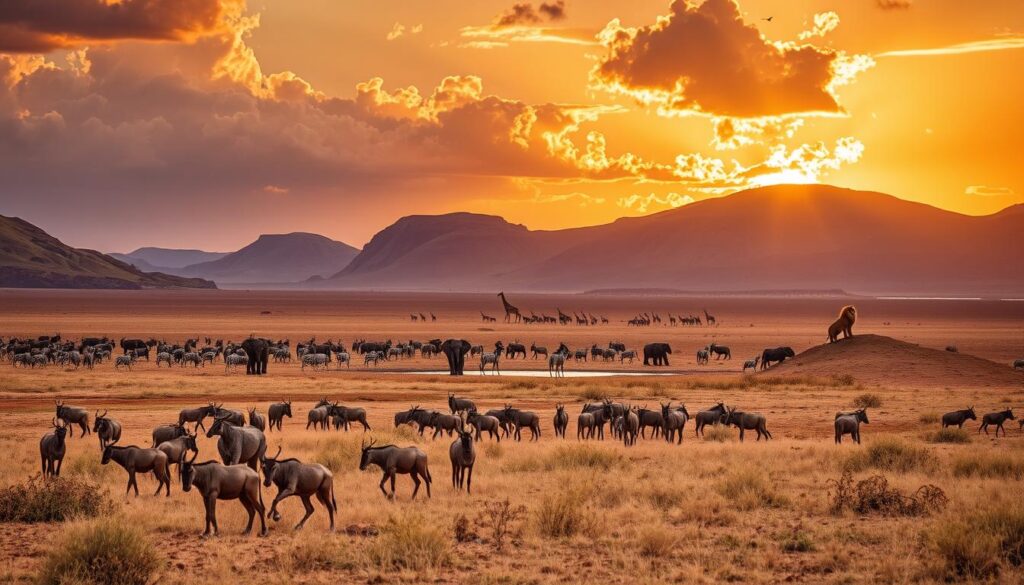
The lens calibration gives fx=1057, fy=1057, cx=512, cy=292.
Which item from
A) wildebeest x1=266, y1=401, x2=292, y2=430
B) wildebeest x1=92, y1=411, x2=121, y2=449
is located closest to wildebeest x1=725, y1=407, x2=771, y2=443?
wildebeest x1=266, y1=401, x2=292, y2=430

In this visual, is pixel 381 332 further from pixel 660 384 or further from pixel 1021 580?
pixel 1021 580

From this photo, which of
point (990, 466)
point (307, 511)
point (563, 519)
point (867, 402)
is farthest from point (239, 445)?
point (867, 402)

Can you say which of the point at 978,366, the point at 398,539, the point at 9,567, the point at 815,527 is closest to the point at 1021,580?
the point at 815,527

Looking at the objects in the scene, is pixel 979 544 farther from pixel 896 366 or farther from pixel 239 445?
pixel 896 366

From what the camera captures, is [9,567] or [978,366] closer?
[9,567]

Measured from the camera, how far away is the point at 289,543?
16.2m

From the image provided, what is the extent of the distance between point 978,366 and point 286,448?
1571 inches

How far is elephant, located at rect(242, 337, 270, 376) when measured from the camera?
192 feet

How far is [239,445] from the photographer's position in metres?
19.6

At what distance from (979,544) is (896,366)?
40426 mm

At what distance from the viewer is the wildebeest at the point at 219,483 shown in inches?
632

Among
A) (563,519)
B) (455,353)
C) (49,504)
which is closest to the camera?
(563,519)

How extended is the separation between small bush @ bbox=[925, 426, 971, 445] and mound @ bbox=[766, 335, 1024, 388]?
21307mm

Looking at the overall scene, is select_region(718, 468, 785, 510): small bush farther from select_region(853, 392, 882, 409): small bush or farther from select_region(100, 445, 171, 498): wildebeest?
select_region(853, 392, 882, 409): small bush
